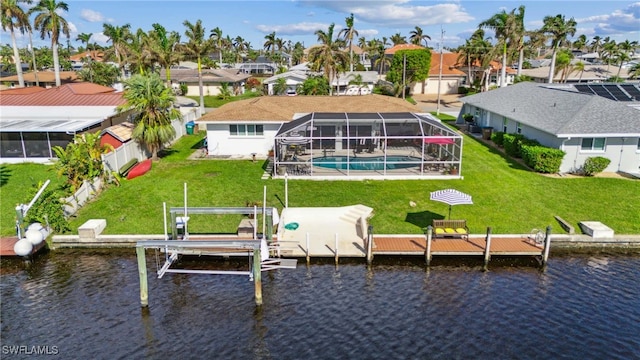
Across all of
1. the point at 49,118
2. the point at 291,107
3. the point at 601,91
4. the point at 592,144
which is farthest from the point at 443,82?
the point at 49,118

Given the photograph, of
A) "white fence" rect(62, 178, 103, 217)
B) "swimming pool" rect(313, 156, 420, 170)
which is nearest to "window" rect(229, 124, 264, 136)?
"swimming pool" rect(313, 156, 420, 170)

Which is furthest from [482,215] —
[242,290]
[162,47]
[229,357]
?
[162,47]

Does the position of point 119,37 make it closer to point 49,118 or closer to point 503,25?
point 49,118

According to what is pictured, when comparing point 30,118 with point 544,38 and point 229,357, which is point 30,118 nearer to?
point 229,357

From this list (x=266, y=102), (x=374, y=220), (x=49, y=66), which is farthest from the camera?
(x=49, y=66)

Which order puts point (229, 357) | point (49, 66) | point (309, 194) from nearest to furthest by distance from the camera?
point (229, 357) < point (309, 194) < point (49, 66)

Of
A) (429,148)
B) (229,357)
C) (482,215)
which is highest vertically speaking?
(429,148)

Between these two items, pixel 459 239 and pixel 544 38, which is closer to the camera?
pixel 459 239
